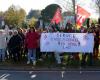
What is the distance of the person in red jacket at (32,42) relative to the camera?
62.7 ft

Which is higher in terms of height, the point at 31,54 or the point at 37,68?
the point at 31,54

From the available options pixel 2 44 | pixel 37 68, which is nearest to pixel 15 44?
pixel 2 44

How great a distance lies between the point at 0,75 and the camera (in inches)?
630

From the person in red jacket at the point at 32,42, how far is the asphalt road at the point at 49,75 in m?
2.17

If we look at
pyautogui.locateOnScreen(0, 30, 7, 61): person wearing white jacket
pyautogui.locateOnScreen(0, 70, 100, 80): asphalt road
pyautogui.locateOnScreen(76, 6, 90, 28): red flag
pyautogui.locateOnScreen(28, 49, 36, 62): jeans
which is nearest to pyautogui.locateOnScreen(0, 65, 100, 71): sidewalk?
pyautogui.locateOnScreen(28, 49, 36, 62): jeans

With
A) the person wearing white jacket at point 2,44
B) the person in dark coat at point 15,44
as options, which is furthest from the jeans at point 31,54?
the person wearing white jacket at point 2,44

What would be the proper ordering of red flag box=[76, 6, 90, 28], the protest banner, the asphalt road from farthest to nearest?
red flag box=[76, 6, 90, 28] < the protest banner < the asphalt road

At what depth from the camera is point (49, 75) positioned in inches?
635

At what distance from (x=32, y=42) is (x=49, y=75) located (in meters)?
3.38

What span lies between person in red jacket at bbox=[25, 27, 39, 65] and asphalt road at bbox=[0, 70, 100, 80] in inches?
85.3

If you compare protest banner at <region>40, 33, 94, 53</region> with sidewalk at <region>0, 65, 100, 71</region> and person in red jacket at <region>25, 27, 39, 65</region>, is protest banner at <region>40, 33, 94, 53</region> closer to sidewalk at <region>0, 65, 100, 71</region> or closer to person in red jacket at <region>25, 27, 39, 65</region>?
person in red jacket at <region>25, 27, 39, 65</region>

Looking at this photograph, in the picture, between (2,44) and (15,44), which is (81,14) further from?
(2,44)

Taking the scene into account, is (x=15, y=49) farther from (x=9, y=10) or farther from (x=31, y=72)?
(x=9, y=10)

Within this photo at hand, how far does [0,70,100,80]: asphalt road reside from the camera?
15.1 m
